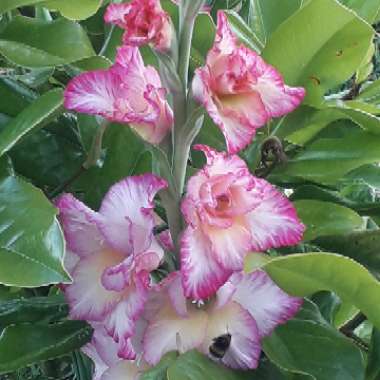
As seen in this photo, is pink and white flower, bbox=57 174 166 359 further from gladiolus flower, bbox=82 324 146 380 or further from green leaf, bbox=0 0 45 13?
green leaf, bbox=0 0 45 13

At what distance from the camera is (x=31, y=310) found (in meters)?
0.55

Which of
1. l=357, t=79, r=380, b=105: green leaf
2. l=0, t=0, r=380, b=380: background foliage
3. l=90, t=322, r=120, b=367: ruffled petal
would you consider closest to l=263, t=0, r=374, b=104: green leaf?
l=0, t=0, r=380, b=380: background foliage

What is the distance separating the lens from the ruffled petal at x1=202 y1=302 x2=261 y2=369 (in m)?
0.46

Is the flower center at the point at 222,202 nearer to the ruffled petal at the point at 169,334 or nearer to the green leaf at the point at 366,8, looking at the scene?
the ruffled petal at the point at 169,334

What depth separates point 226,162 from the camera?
17.6 inches

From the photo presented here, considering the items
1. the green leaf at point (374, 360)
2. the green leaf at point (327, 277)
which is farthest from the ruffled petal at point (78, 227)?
the green leaf at point (374, 360)

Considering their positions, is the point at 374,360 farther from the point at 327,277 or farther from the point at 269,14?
the point at 269,14

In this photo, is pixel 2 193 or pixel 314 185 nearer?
pixel 2 193

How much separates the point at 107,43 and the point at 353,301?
0.93ft

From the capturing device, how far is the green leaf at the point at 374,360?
0.55 metres

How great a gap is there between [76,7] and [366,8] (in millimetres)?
245

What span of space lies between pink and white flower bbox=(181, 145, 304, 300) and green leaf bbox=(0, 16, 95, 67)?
15 centimetres

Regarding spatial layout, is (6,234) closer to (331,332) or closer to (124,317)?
(124,317)

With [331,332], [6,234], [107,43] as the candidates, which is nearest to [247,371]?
[331,332]
